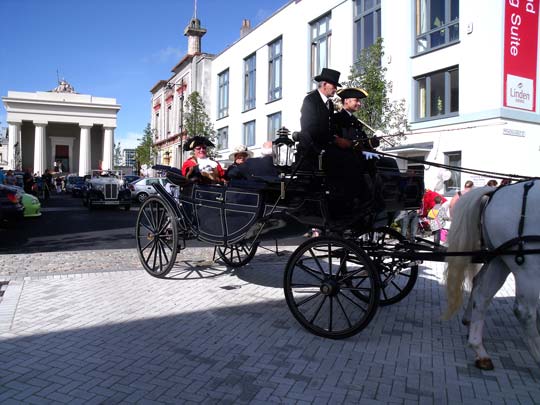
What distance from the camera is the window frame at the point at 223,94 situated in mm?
36156

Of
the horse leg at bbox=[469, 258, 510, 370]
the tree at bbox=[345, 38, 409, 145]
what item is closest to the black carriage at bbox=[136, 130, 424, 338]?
the horse leg at bbox=[469, 258, 510, 370]

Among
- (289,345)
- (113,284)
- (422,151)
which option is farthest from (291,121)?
(289,345)

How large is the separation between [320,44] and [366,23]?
13.1 feet

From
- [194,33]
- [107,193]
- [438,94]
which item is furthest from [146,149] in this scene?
[438,94]

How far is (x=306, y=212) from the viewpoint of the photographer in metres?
4.77

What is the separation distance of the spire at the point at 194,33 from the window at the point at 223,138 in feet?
51.3

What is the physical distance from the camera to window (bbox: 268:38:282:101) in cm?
2858

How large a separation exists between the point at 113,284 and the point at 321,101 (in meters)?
3.90

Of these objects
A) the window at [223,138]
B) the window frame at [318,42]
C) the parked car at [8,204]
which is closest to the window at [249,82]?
the window at [223,138]

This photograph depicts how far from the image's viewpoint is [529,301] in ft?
10.9

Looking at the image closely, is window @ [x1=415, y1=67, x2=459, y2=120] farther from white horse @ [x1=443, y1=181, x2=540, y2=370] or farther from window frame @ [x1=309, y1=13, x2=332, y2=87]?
white horse @ [x1=443, y1=181, x2=540, y2=370]

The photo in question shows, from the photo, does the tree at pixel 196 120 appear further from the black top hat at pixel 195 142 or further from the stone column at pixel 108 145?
the stone column at pixel 108 145

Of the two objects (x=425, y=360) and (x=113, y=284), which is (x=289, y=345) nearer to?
(x=425, y=360)

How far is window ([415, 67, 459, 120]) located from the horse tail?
1438cm
